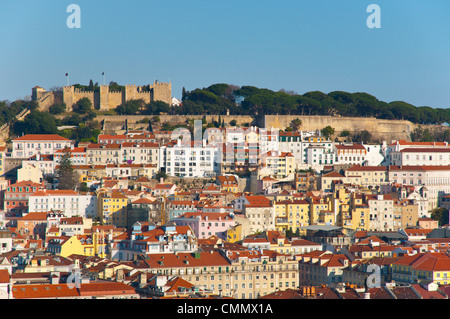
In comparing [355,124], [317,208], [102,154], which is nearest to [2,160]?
[102,154]

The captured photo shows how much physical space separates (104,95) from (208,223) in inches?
911

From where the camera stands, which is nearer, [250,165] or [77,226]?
[77,226]

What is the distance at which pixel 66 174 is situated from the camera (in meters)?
40.6

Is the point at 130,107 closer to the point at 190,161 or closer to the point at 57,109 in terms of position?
the point at 57,109

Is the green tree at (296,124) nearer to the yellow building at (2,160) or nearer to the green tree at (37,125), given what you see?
the green tree at (37,125)

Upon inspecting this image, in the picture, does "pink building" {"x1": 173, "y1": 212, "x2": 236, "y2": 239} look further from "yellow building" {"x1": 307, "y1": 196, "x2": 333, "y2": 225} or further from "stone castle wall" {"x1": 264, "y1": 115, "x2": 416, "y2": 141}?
"stone castle wall" {"x1": 264, "y1": 115, "x2": 416, "y2": 141}

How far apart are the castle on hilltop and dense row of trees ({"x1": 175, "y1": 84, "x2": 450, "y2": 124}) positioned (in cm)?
181

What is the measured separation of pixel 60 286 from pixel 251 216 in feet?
55.0

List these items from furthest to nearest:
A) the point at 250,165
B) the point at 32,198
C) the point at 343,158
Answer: the point at 343,158, the point at 250,165, the point at 32,198

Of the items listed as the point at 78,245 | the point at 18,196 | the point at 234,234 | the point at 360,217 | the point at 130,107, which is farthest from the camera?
the point at 130,107

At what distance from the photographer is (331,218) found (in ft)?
123
